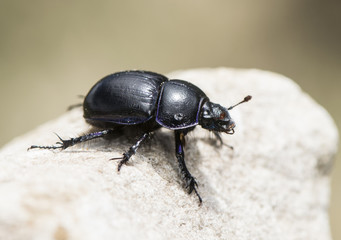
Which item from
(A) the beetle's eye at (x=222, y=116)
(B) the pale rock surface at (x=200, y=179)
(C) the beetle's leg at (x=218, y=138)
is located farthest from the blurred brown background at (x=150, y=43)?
(A) the beetle's eye at (x=222, y=116)

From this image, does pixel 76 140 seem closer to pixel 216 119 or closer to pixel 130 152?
pixel 130 152

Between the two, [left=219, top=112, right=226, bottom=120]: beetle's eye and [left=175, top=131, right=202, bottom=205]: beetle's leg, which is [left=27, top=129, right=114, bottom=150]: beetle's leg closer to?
[left=175, top=131, right=202, bottom=205]: beetle's leg

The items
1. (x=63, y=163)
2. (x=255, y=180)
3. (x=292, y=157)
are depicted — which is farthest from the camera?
(x=292, y=157)

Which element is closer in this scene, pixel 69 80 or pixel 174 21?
pixel 69 80

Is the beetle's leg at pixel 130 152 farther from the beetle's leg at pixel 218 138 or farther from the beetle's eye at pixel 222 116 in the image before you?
the beetle's leg at pixel 218 138

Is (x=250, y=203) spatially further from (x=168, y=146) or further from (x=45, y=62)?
(x=45, y=62)

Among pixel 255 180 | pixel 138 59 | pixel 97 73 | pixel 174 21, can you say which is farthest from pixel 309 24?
pixel 255 180

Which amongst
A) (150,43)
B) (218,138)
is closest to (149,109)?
(218,138)
